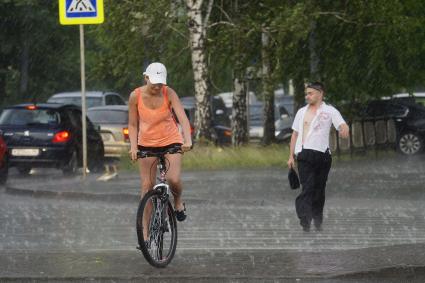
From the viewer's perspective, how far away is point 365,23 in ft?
111

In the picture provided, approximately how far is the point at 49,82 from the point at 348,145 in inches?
1440

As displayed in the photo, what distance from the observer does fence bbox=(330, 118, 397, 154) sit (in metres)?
32.4

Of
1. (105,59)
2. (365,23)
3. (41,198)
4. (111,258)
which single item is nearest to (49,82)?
(105,59)

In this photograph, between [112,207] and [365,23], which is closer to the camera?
[112,207]

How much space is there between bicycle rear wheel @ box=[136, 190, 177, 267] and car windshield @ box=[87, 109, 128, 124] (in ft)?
69.1

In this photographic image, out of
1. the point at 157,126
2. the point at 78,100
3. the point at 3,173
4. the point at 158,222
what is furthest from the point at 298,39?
the point at 158,222

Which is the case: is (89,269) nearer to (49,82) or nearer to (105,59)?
(105,59)

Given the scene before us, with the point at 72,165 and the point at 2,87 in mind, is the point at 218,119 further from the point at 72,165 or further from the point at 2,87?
the point at 72,165

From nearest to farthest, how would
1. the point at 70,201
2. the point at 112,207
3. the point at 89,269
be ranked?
the point at 89,269 < the point at 112,207 < the point at 70,201

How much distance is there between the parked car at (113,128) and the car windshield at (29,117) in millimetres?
3049

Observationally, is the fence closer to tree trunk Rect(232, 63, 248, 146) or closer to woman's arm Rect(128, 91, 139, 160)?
tree trunk Rect(232, 63, 248, 146)

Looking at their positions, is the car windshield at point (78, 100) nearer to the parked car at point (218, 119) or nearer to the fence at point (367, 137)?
the parked car at point (218, 119)

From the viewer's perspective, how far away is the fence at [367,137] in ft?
106

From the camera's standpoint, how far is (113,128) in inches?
1267
